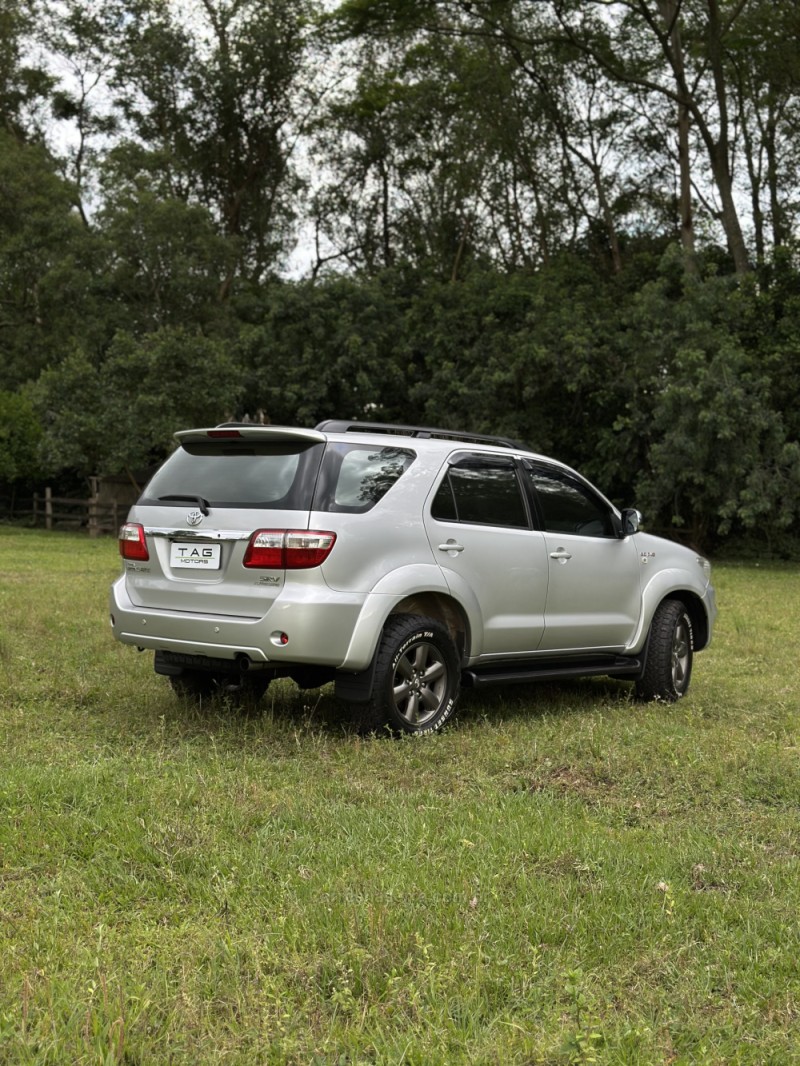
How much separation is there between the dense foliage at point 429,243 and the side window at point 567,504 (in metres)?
17.1

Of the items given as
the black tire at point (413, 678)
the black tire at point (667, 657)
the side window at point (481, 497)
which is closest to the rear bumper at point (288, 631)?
the black tire at point (413, 678)

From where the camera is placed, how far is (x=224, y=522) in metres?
6.44

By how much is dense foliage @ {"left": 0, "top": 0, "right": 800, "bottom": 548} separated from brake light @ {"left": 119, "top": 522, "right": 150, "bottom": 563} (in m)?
A: 19.5

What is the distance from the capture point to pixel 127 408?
99.8ft

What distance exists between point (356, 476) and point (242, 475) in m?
0.68

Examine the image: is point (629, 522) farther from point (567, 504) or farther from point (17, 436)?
point (17, 436)

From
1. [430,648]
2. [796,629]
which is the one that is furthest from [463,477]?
[796,629]

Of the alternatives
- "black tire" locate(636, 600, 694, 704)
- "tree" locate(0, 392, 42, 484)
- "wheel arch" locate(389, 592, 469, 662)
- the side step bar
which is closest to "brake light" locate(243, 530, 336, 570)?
"wheel arch" locate(389, 592, 469, 662)

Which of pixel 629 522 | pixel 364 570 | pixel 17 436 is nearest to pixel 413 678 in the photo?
pixel 364 570

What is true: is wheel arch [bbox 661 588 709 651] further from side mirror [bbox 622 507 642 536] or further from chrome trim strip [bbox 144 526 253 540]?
chrome trim strip [bbox 144 526 253 540]

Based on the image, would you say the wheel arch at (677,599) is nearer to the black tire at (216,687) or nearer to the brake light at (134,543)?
the black tire at (216,687)

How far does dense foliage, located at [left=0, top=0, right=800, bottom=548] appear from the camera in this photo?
26688mm

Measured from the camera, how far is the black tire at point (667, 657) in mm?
8336

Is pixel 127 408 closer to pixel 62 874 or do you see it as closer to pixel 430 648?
pixel 430 648
